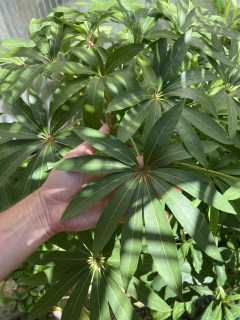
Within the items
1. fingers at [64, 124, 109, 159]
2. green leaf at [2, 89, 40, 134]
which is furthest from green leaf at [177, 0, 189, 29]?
green leaf at [2, 89, 40, 134]

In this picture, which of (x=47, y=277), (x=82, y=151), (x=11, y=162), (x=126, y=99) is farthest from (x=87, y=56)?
(x=47, y=277)

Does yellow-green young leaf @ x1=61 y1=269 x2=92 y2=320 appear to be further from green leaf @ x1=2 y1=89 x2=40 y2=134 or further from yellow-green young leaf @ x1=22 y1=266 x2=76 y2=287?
green leaf @ x1=2 y1=89 x2=40 y2=134

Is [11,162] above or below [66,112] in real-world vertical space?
below

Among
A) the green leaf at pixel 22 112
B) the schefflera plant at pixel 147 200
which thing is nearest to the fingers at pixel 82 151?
the schefflera plant at pixel 147 200

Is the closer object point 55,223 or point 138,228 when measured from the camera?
point 138,228

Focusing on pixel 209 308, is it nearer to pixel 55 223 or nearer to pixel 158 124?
pixel 55 223

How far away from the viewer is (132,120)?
702mm

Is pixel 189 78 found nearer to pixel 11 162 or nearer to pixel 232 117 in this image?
pixel 232 117

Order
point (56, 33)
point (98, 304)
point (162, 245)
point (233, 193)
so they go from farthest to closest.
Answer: point (56, 33) → point (98, 304) → point (233, 193) → point (162, 245)

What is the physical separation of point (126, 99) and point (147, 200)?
0.99ft

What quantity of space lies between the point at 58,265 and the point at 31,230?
0.18m

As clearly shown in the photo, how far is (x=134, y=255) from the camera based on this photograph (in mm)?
567

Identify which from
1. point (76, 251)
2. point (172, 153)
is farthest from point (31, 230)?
point (172, 153)

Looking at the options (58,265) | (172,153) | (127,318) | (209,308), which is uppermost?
(172,153)
